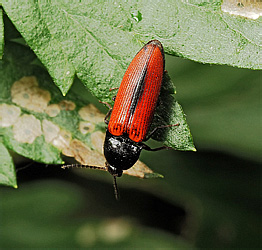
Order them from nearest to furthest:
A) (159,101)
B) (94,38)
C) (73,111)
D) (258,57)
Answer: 1. (258,57)
2. (94,38)
3. (159,101)
4. (73,111)

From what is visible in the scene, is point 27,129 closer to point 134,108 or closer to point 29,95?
point 29,95

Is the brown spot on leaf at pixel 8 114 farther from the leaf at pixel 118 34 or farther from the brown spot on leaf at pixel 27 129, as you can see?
the leaf at pixel 118 34

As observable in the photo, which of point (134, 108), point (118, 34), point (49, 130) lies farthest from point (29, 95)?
point (118, 34)

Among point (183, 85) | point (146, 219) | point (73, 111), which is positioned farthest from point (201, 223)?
point (73, 111)

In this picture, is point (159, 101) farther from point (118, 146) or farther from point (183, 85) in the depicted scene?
point (183, 85)

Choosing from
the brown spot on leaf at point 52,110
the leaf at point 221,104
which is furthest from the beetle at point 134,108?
the leaf at point 221,104
